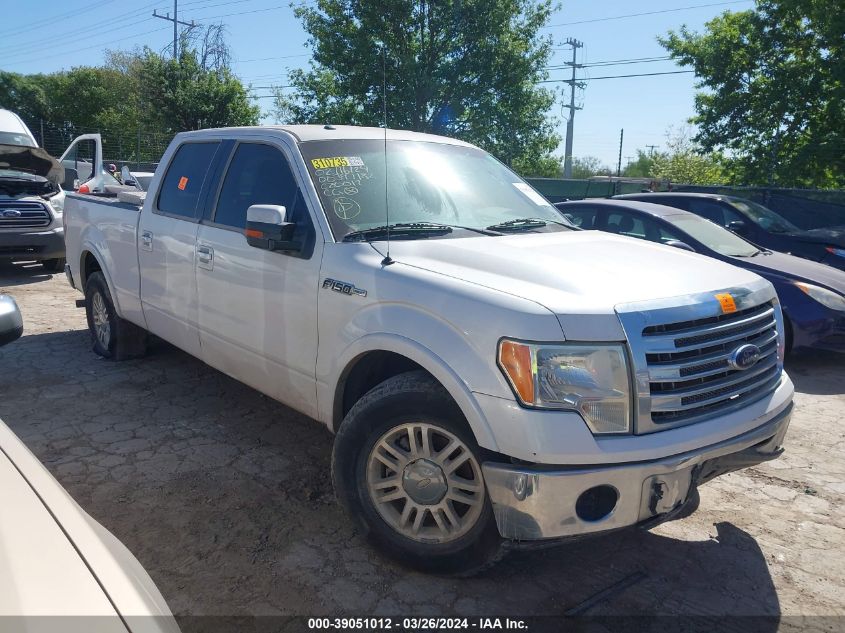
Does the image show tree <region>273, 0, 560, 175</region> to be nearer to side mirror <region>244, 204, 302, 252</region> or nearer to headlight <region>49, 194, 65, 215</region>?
headlight <region>49, 194, 65, 215</region>

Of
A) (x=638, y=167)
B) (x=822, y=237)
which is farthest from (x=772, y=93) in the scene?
(x=638, y=167)

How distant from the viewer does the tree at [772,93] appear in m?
17.5

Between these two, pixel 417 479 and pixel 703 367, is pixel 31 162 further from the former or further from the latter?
pixel 703 367

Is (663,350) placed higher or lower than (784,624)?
higher

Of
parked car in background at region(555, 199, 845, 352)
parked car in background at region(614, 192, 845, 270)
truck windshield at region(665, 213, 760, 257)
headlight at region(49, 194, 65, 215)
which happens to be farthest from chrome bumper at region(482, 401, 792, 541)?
headlight at region(49, 194, 65, 215)

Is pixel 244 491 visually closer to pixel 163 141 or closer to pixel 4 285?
pixel 4 285

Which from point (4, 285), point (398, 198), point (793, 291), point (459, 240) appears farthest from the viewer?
point (4, 285)

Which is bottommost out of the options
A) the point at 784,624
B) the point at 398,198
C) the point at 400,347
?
the point at 784,624

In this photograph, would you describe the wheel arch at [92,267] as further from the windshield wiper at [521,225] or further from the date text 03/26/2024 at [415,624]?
the date text 03/26/2024 at [415,624]

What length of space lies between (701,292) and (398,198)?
1.64 metres

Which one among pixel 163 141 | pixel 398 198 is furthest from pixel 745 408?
pixel 163 141

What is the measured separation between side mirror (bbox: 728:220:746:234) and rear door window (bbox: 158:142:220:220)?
21.6ft

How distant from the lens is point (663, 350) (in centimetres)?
260

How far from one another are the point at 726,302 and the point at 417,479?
59.1 inches
